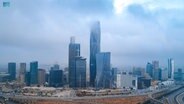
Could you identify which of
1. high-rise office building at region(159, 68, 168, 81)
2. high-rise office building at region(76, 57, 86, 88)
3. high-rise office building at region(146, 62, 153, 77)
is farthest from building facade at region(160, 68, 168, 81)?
high-rise office building at region(76, 57, 86, 88)

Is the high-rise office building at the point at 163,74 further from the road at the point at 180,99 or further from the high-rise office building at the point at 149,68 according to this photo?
the road at the point at 180,99

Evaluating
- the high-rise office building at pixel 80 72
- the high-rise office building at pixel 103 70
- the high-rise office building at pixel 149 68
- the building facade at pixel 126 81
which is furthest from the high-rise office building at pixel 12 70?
the high-rise office building at pixel 149 68

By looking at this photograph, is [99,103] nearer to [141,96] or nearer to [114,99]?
[114,99]

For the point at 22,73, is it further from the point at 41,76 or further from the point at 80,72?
the point at 80,72

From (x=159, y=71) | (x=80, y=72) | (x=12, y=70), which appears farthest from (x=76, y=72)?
(x=159, y=71)

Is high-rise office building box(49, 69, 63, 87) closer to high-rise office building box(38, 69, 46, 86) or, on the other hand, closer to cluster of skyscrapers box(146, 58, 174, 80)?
high-rise office building box(38, 69, 46, 86)

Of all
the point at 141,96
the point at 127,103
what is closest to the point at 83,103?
the point at 127,103
